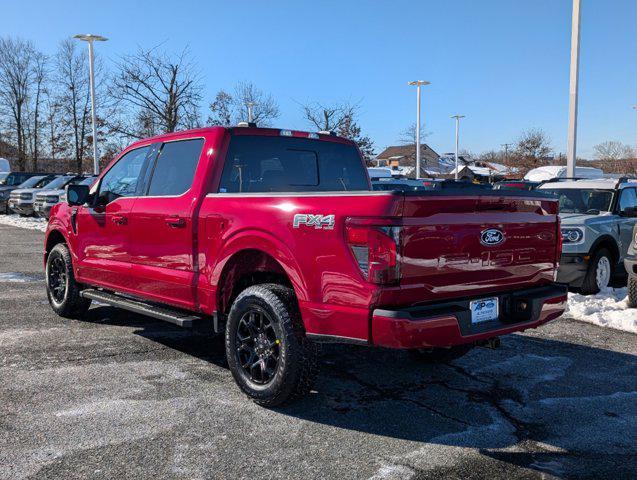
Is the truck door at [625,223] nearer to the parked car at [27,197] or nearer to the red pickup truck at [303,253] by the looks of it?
the red pickup truck at [303,253]

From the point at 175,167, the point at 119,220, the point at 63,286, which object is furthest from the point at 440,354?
the point at 63,286

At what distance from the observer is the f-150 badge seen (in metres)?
3.61

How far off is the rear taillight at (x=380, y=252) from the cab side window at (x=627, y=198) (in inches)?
276

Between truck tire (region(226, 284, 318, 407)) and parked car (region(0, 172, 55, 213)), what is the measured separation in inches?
980

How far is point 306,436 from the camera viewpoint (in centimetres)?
368

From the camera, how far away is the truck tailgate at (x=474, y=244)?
3512 millimetres

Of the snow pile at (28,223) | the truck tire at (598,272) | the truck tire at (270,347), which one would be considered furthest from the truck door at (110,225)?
the snow pile at (28,223)

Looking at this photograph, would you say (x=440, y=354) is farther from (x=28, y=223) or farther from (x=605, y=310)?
(x=28, y=223)

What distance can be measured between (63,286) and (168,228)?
2550mm

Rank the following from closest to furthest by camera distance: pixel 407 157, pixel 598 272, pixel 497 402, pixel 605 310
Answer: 1. pixel 497 402
2. pixel 605 310
3. pixel 598 272
4. pixel 407 157

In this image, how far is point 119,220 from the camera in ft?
18.3

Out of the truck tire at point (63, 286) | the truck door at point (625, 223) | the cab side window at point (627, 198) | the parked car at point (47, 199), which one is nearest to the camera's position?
the truck tire at point (63, 286)

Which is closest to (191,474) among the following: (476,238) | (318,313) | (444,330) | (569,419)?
(318,313)

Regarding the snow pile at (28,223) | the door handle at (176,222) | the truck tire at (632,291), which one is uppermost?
the door handle at (176,222)
